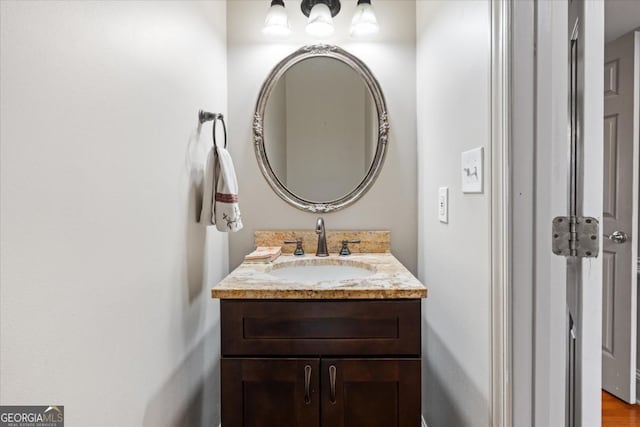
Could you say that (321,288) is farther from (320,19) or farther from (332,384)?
(320,19)

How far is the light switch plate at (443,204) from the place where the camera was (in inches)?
49.4

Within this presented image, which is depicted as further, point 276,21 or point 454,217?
point 276,21

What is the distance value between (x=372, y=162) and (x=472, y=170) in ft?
2.41

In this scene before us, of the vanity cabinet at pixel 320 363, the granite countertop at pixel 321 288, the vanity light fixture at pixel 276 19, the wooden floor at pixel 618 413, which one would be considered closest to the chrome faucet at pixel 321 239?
the granite countertop at pixel 321 288

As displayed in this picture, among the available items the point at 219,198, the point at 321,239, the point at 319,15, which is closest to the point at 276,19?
the point at 319,15

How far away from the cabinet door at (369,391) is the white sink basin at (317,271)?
18.2 inches

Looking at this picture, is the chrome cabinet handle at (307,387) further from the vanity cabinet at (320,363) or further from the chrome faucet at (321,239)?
the chrome faucet at (321,239)

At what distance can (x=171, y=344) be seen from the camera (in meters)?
1.06

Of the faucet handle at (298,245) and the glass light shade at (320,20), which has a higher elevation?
the glass light shade at (320,20)

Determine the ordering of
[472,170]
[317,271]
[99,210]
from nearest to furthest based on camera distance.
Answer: [99,210] < [472,170] < [317,271]

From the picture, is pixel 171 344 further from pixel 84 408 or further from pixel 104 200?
pixel 104 200

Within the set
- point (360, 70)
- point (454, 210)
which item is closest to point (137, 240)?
point (454, 210)

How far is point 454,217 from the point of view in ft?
3.90

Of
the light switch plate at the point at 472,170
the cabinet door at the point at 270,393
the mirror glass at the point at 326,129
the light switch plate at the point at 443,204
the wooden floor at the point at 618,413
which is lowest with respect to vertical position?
the wooden floor at the point at 618,413
